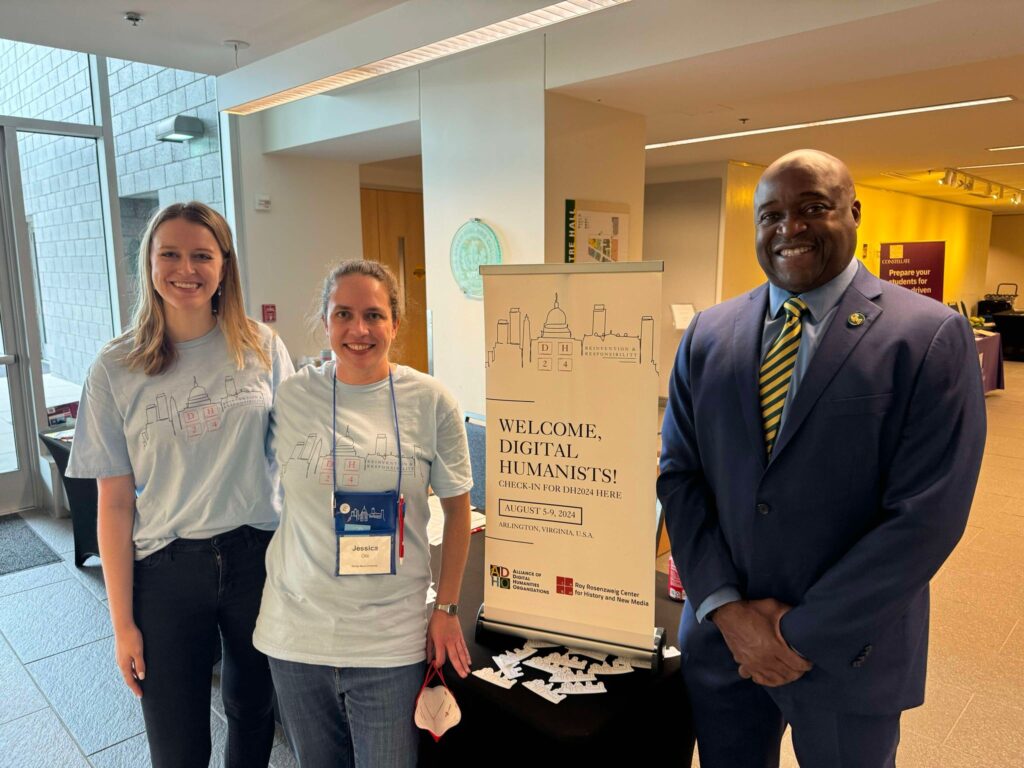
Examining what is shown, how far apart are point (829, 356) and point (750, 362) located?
0.15 meters

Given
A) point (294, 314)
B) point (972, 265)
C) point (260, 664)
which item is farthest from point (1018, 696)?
point (972, 265)

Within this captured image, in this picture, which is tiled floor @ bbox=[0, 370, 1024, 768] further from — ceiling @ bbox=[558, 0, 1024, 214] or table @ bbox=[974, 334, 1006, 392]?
table @ bbox=[974, 334, 1006, 392]

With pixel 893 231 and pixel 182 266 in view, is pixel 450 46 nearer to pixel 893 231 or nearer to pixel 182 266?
pixel 182 266

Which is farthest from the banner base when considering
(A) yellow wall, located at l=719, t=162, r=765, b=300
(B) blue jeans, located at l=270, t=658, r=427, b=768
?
(A) yellow wall, located at l=719, t=162, r=765, b=300

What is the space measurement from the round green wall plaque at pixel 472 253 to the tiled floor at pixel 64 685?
2520 millimetres

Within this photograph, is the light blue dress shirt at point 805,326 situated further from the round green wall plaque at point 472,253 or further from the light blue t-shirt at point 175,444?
the round green wall plaque at point 472,253

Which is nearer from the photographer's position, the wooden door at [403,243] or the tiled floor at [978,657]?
the tiled floor at [978,657]

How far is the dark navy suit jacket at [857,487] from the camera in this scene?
3.92 ft

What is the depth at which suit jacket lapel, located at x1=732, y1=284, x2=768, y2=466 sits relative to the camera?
133cm

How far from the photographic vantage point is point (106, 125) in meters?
4.71

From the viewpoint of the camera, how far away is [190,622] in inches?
61.1

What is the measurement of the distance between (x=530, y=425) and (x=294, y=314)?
4301mm

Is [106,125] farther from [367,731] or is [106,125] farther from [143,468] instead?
[367,731]

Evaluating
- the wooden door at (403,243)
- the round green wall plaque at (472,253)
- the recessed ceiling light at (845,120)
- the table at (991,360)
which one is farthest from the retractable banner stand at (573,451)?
the table at (991,360)
